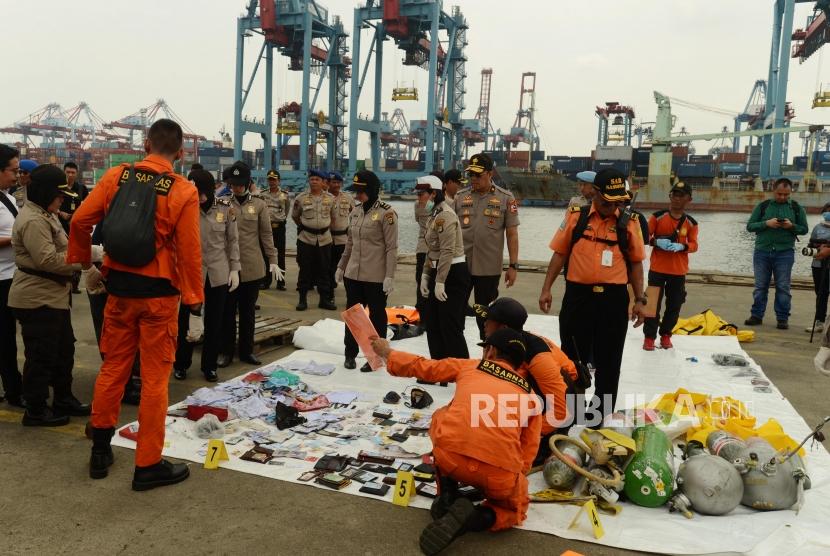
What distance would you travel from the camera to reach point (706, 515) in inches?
123

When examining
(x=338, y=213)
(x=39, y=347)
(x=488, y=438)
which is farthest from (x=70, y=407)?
(x=338, y=213)

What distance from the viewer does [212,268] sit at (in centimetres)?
520

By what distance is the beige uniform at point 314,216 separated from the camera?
8.96 meters

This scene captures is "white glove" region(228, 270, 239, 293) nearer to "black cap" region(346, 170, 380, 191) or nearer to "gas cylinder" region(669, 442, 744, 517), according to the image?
"black cap" region(346, 170, 380, 191)

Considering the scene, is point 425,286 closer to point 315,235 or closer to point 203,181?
point 203,181

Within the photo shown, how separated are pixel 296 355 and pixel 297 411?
68.1 inches

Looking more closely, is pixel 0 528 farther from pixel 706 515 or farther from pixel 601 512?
pixel 706 515

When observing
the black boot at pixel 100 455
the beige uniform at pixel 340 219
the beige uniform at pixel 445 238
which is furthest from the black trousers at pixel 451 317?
the beige uniform at pixel 340 219

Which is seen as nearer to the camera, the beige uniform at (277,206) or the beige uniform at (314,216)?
the beige uniform at (314,216)

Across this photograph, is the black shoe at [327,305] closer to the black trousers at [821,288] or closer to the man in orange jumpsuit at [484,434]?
the man in orange jumpsuit at [484,434]

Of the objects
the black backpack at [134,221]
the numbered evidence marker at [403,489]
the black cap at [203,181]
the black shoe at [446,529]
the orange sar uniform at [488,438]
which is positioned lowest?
the numbered evidence marker at [403,489]

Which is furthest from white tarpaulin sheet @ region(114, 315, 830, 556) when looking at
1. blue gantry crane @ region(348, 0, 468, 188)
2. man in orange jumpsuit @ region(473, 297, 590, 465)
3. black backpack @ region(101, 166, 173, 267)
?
blue gantry crane @ region(348, 0, 468, 188)

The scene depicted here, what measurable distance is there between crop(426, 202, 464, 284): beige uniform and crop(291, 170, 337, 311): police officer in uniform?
3.93 m

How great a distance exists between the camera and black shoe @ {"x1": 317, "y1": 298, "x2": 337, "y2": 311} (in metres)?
8.78
